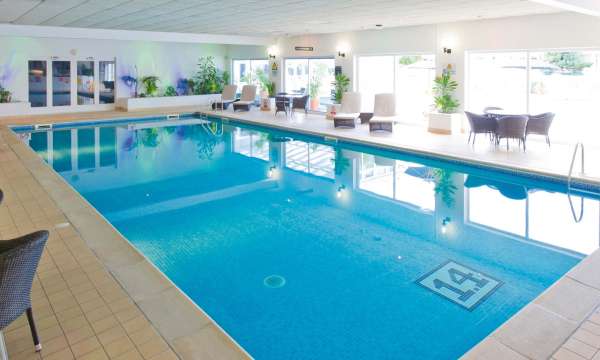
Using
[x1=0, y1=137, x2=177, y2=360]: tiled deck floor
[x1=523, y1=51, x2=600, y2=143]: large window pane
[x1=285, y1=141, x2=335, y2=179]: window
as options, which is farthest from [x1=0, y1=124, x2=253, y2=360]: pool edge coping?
[x1=523, y1=51, x2=600, y2=143]: large window pane

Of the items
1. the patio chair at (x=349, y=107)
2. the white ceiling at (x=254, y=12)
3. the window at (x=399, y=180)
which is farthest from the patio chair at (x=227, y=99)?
the window at (x=399, y=180)

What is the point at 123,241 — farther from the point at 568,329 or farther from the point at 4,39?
the point at 4,39

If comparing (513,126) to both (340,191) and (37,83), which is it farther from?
(37,83)

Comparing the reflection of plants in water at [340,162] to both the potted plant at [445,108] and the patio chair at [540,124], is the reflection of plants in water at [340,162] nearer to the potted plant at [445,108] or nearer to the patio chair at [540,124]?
the potted plant at [445,108]

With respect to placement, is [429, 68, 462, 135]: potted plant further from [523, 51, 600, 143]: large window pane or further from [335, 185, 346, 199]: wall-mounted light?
[335, 185, 346, 199]: wall-mounted light

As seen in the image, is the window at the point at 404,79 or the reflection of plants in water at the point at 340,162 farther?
the window at the point at 404,79

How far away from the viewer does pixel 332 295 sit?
3850mm

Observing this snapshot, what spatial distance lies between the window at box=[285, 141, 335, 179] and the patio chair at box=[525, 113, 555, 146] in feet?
12.4

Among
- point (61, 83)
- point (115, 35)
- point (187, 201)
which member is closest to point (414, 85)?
point (187, 201)

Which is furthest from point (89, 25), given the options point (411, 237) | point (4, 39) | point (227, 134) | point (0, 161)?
point (411, 237)

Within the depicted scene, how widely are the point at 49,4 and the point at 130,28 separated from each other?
4.83 metres

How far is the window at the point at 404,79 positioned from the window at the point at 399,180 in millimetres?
4219

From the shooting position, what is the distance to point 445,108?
35.9 feet

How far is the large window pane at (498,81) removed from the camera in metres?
10.2
